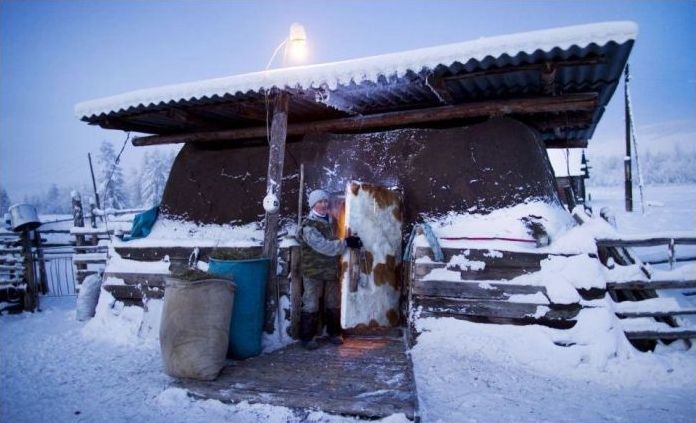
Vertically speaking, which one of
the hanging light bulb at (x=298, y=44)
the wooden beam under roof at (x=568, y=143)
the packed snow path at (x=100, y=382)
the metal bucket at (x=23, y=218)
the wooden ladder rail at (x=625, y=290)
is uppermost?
the hanging light bulb at (x=298, y=44)

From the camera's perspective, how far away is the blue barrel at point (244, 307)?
475cm

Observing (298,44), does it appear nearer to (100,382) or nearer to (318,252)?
(318,252)

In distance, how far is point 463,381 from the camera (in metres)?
4.10

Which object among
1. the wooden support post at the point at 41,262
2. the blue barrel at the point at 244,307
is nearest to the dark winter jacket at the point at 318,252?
the blue barrel at the point at 244,307

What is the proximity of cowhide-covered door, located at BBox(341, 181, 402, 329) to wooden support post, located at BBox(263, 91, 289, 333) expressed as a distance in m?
0.99

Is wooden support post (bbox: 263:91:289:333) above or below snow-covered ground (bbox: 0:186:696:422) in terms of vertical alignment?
above

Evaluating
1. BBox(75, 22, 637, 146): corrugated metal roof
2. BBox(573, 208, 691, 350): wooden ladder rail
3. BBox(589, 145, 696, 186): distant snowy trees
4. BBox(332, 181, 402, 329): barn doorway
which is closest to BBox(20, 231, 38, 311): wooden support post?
BBox(75, 22, 637, 146): corrugated metal roof

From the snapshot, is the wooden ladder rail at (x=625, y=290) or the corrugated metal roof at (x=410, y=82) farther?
the wooden ladder rail at (x=625, y=290)

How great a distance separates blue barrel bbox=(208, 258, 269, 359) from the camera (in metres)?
4.75

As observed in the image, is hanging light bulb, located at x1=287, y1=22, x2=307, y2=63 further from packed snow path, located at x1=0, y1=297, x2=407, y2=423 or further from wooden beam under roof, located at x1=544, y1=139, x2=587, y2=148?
wooden beam under roof, located at x1=544, y1=139, x2=587, y2=148

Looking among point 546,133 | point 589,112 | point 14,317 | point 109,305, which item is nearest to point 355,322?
point 109,305

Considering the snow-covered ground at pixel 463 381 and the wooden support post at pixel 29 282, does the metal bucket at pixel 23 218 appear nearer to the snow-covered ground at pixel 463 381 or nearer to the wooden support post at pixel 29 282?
the wooden support post at pixel 29 282

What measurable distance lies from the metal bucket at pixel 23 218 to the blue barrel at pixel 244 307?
6445mm

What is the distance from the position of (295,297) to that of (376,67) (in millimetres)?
3086
